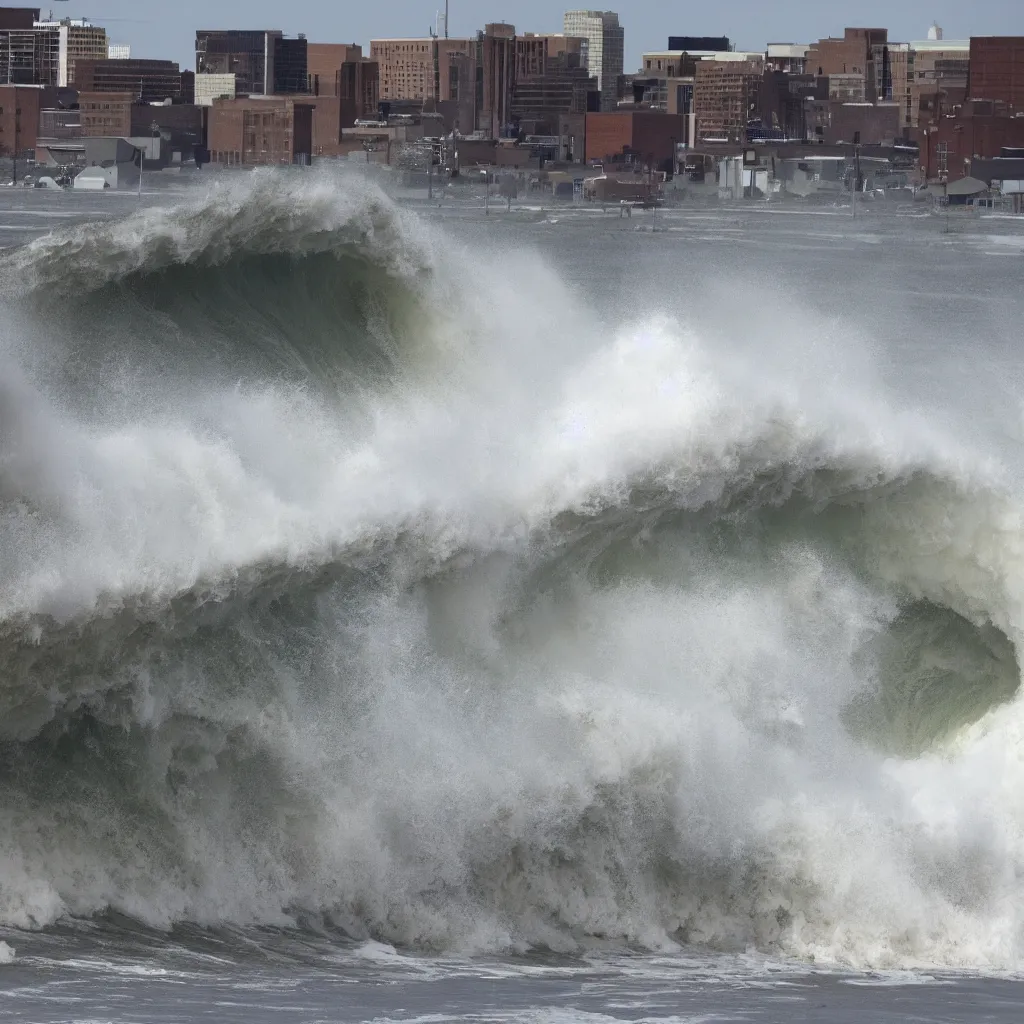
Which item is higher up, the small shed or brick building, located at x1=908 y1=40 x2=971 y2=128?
brick building, located at x1=908 y1=40 x2=971 y2=128

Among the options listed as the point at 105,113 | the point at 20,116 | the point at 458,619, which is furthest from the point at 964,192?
the point at 458,619

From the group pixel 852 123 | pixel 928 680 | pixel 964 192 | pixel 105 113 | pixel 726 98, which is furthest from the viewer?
pixel 726 98

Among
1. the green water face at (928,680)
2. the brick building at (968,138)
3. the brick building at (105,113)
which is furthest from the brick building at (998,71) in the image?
the green water face at (928,680)

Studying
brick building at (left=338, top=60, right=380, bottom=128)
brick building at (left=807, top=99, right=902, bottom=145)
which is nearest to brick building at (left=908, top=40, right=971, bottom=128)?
brick building at (left=807, top=99, right=902, bottom=145)

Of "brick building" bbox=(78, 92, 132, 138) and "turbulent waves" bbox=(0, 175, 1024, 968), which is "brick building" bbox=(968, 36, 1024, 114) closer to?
"brick building" bbox=(78, 92, 132, 138)

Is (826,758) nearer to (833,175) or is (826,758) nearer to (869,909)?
(869,909)

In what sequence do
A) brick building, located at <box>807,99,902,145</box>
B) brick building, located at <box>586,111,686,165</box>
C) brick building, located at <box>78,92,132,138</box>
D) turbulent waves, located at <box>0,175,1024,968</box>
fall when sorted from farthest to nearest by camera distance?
1. brick building, located at <box>807,99,902,145</box>
2. brick building, located at <box>586,111,686,165</box>
3. brick building, located at <box>78,92,132,138</box>
4. turbulent waves, located at <box>0,175,1024,968</box>

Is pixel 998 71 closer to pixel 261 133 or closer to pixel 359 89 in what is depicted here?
pixel 359 89
